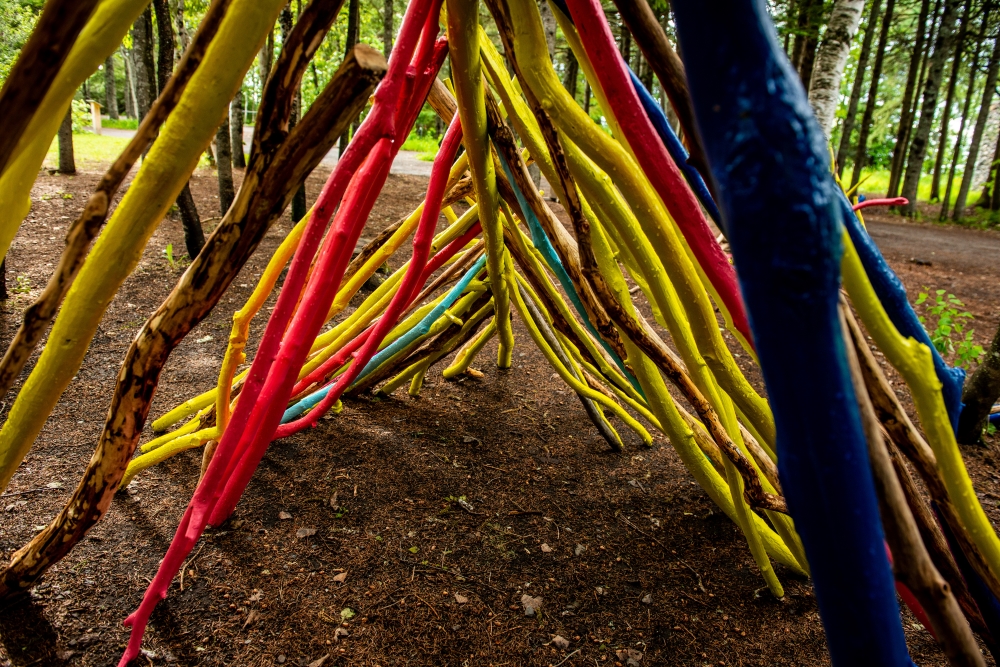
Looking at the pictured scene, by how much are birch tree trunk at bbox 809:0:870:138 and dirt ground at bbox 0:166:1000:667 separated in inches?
157

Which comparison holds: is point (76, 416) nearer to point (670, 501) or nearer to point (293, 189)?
point (293, 189)

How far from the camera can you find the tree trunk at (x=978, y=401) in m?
2.90

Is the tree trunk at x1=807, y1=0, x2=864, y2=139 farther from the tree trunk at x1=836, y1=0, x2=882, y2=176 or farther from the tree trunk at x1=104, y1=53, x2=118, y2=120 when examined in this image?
the tree trunk at x1=104, y1=53, x2=118, y2=120

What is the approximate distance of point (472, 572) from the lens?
1.86m

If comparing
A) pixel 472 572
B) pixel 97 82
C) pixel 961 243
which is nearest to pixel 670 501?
pixel 472 572

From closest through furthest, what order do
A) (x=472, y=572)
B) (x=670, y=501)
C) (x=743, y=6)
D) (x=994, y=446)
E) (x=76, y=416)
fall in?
(x=743, y=6)
(x=472, y=572)
(x=670, y=501)
(x=76, y=416)
(x=994, y=446)

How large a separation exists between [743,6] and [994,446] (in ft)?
11.3

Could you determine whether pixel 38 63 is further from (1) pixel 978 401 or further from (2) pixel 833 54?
(2) pixel 833 54

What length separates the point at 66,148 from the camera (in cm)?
727

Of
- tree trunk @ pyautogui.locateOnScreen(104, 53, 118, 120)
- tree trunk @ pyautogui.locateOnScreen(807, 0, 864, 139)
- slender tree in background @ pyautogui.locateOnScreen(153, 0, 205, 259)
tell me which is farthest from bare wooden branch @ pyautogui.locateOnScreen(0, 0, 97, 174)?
tree trunk @ pyautogui.locateOnScreen(104, 53, 118, 120)

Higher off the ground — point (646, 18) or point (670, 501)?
point (646, 18)

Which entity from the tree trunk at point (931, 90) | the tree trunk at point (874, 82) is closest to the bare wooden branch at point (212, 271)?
the tree trunk at point (874, 82)

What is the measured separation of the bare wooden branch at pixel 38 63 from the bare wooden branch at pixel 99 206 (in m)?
0.13

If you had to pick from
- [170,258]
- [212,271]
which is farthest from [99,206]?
[170,258]
